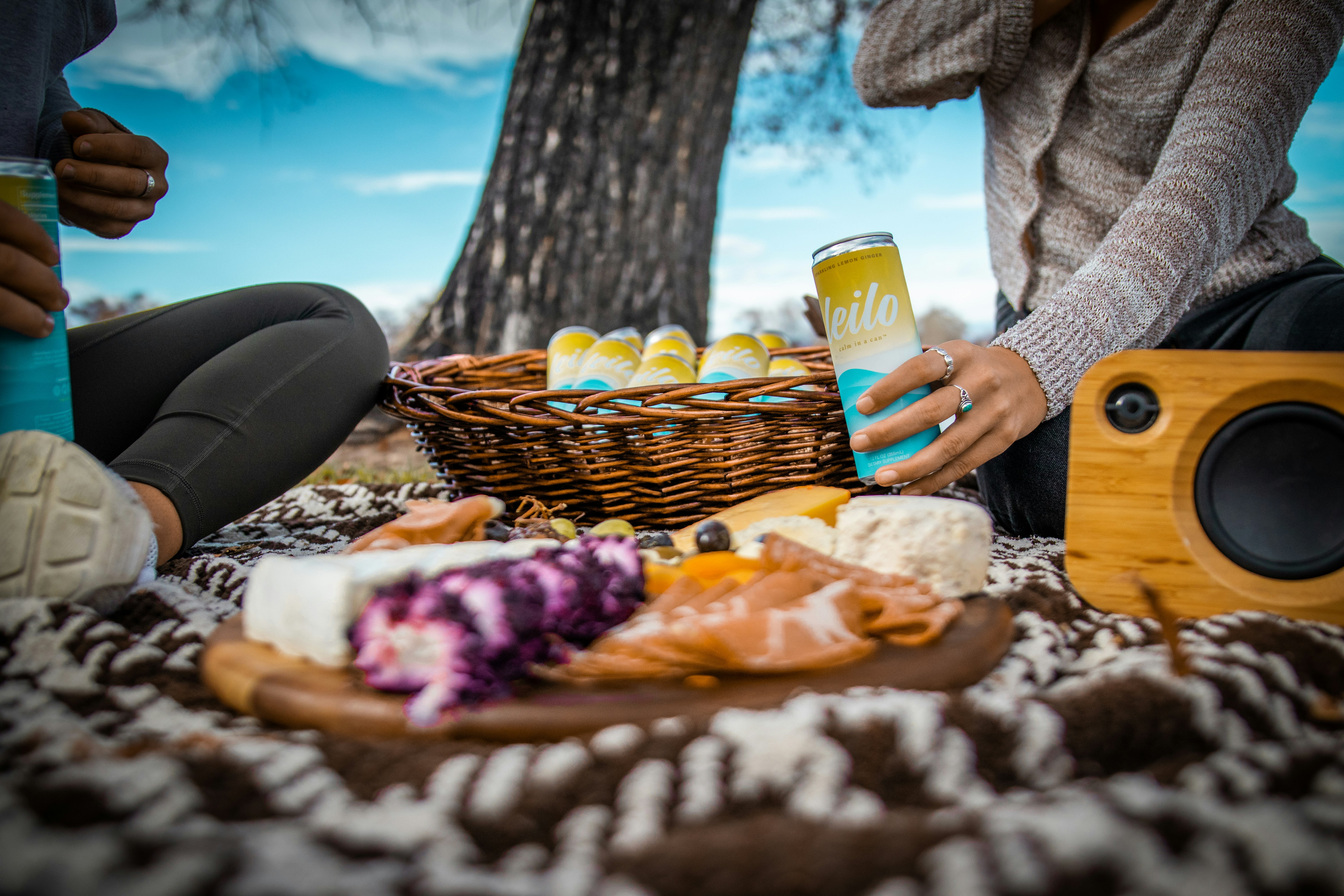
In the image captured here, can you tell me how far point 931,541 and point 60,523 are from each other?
2.44 ft

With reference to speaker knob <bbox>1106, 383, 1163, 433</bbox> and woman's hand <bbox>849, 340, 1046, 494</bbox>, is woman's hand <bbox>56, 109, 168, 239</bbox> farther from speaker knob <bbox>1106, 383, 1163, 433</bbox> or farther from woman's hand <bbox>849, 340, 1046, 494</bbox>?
speaker knob <bbox>1106, 383, 1163, 433</bbox>

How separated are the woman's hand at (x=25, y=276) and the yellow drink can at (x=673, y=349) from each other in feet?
2.36

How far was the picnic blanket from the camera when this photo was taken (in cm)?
30

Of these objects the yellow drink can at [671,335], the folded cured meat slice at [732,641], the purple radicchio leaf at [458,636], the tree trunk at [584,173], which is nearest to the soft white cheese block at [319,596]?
the purple radicchio leaf at [458,636]

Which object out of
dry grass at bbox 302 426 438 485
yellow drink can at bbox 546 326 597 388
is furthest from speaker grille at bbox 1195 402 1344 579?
dry grass at bbox 302 426 438 485

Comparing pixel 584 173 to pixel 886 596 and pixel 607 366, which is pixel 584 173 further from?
pixel 886 596

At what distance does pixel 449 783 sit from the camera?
1.31 ft

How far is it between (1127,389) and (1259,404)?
0.32 ft

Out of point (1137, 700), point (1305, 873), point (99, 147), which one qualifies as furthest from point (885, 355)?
point (99, 147)

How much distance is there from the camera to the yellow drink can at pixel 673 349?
3.84ft

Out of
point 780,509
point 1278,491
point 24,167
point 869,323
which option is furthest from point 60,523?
point 1278,491

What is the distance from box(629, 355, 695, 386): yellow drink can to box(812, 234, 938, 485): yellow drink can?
0.29 m

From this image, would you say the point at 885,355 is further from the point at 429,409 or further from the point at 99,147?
the point at 99,147

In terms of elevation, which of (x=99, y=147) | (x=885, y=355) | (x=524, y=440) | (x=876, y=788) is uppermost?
(x=99, y=147)
